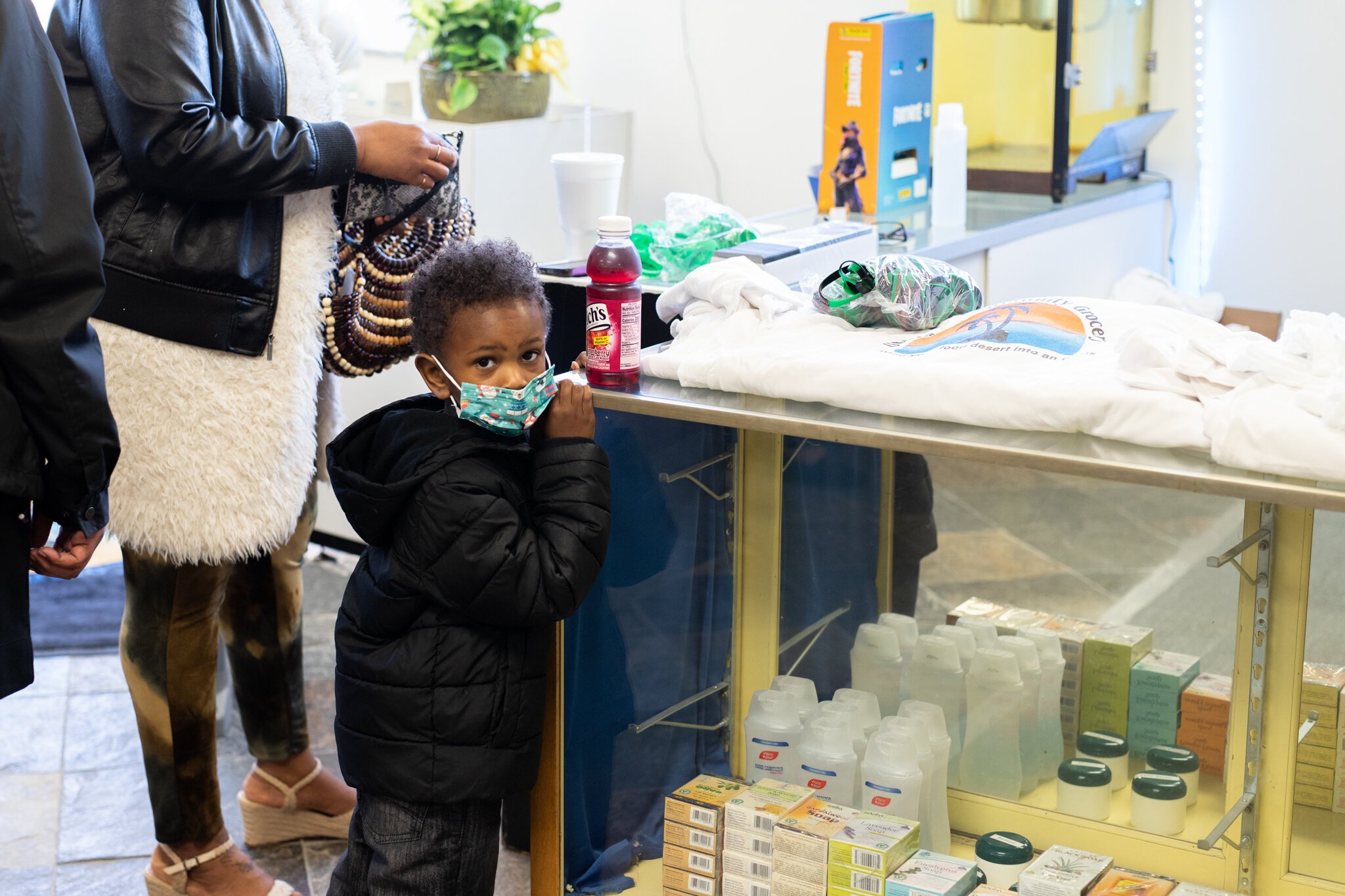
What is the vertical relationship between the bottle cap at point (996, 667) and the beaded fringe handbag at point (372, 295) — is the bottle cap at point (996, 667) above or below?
below

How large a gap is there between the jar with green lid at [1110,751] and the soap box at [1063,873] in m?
0.11

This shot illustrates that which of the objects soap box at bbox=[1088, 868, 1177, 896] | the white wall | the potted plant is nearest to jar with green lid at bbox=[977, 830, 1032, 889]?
soap box at bbox=[1088, 868, 1177, 896]

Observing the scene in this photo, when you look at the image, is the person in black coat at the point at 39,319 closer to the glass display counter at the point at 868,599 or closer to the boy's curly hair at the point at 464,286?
the boy's curly hair at the point at 464,286

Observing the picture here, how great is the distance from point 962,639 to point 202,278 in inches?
42.2

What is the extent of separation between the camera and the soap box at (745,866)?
1621 mm

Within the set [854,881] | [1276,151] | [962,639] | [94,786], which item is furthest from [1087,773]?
[1276,151]

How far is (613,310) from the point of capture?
154cm

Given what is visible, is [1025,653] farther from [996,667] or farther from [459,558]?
[459,558]

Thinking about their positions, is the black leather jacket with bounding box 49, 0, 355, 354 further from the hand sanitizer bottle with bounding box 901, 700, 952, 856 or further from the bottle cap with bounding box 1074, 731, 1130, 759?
the bottle cap with bounding box 1074, 731, 1130, 759

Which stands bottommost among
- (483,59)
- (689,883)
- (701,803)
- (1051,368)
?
(689,883)

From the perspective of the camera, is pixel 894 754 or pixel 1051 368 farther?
pixel 894 754

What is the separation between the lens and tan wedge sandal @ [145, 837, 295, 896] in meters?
2.03

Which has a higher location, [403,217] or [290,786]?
[403,217]

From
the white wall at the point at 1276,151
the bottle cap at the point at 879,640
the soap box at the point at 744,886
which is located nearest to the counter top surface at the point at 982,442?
the bottle cap at the point at 879,640
